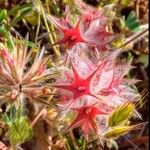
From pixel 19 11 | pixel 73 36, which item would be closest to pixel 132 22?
pixel 19 11

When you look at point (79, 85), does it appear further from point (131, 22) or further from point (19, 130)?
point (131, 22)

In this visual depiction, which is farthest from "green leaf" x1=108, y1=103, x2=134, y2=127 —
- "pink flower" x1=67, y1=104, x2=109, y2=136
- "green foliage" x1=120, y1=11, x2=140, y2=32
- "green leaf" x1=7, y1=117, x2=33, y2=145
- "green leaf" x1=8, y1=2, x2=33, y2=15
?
"green foliage" x1=120, y1=11, x2=140, y2=32

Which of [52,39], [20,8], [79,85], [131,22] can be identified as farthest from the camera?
[131,22]

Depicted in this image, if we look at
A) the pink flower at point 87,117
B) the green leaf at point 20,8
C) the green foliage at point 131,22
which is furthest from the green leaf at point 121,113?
the green foliage at point 131,22

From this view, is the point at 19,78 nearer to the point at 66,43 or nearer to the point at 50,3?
the point at 66,43

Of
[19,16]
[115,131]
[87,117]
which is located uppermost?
[19,16]

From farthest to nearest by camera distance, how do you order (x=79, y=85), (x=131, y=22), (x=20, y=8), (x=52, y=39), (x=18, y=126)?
(x=131, y=22) → (x=20, y=8) → (x=52, y=39) → (x=18, y=126) → (x=79, y=85)
